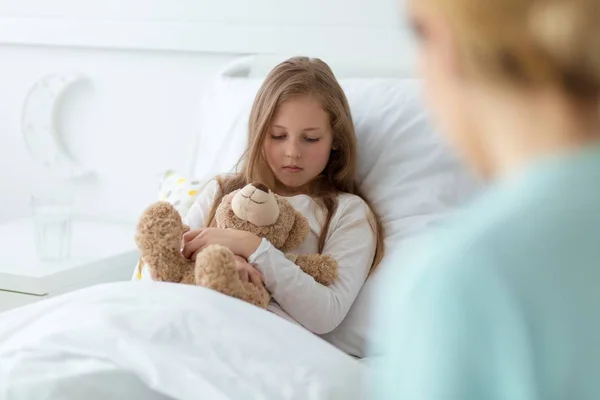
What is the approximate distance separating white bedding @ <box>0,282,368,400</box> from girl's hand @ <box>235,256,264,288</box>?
18 centimetres

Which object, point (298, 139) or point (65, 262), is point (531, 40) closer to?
point (298, 139)

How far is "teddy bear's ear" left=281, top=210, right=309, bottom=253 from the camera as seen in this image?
1734 millimetres

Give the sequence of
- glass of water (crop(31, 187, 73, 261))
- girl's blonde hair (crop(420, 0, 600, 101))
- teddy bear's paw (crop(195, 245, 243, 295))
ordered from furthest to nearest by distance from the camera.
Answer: glass of water (crop(31, 187, 73, 261)) → teddy bear's paw (crop(195, 245, 243, 295)) → girl's blonde hair (crop(420, 0, 600, 101))

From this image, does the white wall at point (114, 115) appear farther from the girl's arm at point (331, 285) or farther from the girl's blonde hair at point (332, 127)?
the girl's arm at point (331, 285)

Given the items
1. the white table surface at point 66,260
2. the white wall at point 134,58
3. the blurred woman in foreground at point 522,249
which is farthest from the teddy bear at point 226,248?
the blurred woman in foreground at point 522,249

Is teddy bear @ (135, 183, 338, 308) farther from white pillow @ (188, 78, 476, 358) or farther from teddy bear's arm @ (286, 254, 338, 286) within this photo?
white pillow @ (188, 78, 476, 358)

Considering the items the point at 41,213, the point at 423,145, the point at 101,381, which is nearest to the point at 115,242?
the point at 41,213

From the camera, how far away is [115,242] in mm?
2336

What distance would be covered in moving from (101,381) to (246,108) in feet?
2.91

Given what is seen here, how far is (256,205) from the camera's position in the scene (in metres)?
1.67

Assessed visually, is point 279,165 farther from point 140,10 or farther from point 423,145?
point 140,10

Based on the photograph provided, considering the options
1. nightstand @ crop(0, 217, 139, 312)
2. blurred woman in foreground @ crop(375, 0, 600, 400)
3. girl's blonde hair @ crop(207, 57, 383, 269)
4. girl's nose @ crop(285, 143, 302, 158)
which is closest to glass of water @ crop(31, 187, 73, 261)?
nightstand @ crop(0, 217, 139, 312)

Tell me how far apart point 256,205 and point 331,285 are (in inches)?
7.6

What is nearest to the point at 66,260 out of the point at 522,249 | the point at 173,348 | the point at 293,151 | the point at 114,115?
the point at 114,115
